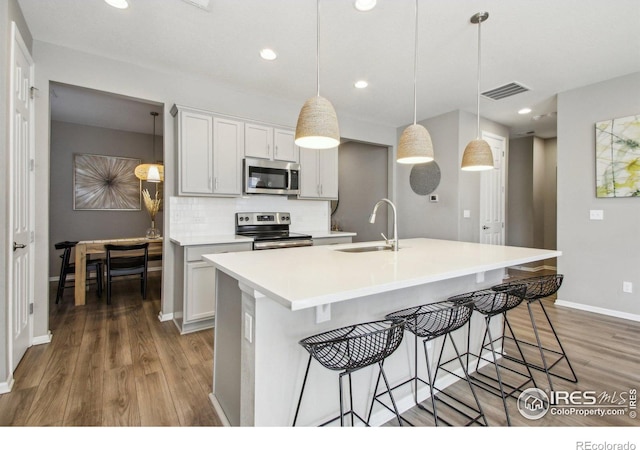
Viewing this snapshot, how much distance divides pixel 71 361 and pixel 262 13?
3041mm

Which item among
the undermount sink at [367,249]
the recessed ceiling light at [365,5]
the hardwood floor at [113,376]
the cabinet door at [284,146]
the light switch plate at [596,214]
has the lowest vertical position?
the hardwood floor at [113,376]

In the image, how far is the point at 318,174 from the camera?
14.0 feet

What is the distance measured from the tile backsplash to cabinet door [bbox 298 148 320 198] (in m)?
0.29

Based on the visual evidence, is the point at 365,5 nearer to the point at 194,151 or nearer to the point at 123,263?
the point at 194,151

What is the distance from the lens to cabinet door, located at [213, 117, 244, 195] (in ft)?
11.4

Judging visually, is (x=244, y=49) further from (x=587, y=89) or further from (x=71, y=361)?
(x=587, y=89)

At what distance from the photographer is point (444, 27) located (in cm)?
254

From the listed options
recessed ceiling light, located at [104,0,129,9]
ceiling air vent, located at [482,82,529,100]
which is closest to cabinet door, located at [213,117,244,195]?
recessed ceiling light, located at [104,0,129,9]

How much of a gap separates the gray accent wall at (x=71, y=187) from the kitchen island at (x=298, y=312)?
4.77m

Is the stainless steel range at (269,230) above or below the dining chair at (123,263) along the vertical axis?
above

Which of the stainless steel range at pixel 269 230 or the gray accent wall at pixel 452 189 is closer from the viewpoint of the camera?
the stainless steel range at pixel 269 230

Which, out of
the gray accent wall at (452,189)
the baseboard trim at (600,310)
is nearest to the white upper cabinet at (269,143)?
the gray accent wall at (452,189)

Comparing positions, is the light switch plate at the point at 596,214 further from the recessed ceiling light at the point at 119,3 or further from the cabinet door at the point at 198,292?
the recessed ceiling light at the point at 119,3

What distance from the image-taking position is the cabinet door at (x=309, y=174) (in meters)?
4.12
